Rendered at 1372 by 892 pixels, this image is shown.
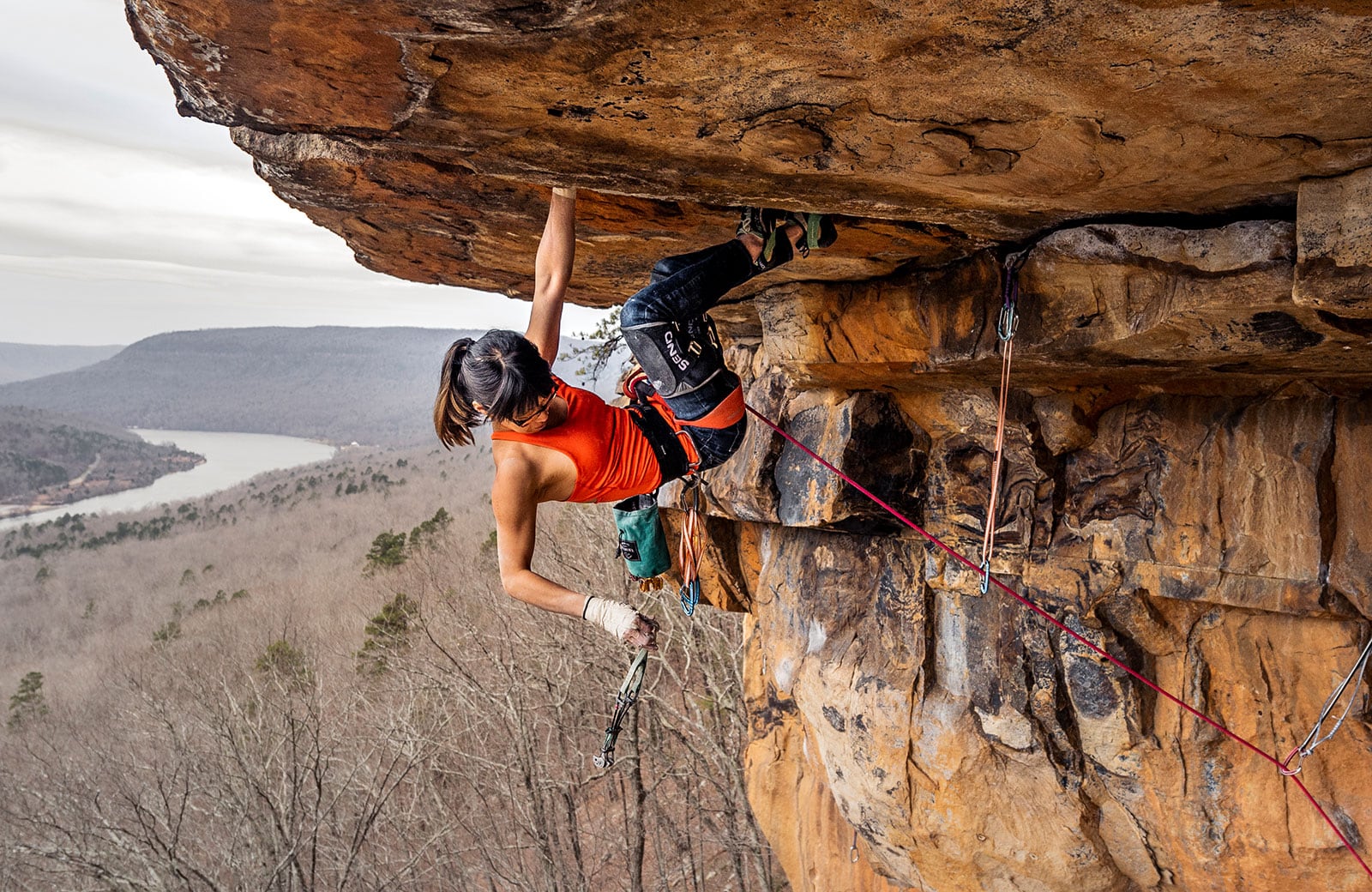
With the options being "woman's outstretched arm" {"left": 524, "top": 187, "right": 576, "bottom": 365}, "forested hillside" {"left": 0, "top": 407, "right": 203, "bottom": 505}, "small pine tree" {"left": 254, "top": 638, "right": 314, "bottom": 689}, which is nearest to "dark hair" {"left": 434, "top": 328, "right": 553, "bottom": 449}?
"woman's outstretched arm" {"left": 524, "top": 187, "right": 576, "bottom": 365}

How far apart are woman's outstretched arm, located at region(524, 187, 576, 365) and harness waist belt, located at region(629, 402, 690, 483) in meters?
0.51

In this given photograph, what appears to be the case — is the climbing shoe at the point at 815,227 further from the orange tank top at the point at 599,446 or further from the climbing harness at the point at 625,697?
the climbing harness at the point at 625,697

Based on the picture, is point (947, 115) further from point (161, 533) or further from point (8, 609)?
point (161, 533)

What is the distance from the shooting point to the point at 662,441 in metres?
3.59

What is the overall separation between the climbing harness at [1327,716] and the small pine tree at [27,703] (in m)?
21.5

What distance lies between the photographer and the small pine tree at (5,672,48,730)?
1811 centimetres

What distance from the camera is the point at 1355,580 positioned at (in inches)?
128

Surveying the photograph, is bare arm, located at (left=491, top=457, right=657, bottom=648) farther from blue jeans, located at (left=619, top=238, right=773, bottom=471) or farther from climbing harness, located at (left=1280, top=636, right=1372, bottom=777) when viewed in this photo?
climbing harness, located at (left=1280, top=636, right=1372, bottom=777)

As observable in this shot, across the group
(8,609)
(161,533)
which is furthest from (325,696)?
(161,533)

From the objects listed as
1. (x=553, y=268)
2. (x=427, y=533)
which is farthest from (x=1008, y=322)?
(x=427, y=533)

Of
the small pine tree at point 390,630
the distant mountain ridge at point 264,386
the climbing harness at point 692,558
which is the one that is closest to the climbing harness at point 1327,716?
the climbing harness at point 692,558

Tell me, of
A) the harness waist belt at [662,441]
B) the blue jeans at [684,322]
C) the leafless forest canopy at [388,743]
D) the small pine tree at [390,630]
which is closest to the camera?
the blue jeans at [684,322]

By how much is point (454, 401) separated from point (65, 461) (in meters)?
52.9

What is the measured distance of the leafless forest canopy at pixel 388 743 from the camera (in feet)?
36.1
